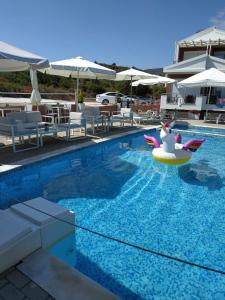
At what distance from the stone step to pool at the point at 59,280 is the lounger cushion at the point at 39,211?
377 millimetres

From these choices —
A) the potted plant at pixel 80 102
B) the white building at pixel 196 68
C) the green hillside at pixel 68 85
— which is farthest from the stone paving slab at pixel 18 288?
the green hillside at pixel 68 85

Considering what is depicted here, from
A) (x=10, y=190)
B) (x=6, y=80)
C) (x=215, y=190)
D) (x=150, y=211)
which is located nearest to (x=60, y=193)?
(x=10, y=190)

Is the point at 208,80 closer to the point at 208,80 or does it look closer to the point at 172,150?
the point at 208,80

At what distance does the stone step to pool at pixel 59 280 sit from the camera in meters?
2.12

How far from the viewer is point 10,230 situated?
8.11ft

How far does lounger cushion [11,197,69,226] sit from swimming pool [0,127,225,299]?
1.18 feet

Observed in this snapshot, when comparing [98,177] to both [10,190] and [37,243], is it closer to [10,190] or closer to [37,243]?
[10,190]

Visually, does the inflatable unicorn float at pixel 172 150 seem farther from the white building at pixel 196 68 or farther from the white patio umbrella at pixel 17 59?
the white building at pixel 196 68

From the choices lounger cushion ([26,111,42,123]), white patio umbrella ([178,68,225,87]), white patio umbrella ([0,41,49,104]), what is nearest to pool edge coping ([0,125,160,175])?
lounger cushion ([26,111,42,123])

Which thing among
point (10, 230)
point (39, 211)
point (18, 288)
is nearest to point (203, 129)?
point (39, 211)

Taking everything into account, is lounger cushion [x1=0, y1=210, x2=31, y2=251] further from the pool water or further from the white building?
the white building

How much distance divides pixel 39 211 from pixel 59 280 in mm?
963

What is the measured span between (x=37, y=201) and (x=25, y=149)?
458 centimetres

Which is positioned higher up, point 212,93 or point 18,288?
point 212,93
